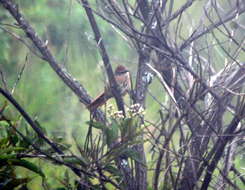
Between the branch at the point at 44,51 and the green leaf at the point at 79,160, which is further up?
the branch at the point at 44,51

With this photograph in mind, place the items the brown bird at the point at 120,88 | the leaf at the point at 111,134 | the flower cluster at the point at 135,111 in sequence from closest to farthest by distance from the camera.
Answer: the flower cluster at the point at 135,111, the leaf at the point at 111,134, the brown bird at the point at 120,88

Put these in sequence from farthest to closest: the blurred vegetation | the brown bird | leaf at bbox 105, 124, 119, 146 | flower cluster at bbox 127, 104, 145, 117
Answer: the blurred vegetation, the brown bird, leaf at bbox 105, 124, 119, 146, flower cluster at bbox 127, 104, 145, 117

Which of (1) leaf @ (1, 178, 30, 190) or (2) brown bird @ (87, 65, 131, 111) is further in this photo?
(2) brown bird @ (87, 65, 131, 111)

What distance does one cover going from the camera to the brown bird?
204 cm

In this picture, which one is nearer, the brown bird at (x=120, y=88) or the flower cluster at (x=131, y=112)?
the flower cluster at (x=131, y=112)

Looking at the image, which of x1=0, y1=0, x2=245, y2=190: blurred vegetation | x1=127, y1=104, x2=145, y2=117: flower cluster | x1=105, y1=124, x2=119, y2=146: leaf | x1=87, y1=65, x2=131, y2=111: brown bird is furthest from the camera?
x1=0, y1=0, x2=245, y2=190: blurred vegetation

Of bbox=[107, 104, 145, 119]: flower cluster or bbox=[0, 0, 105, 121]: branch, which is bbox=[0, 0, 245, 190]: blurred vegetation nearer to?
bbox=[0, 0, 105, 121]: branch

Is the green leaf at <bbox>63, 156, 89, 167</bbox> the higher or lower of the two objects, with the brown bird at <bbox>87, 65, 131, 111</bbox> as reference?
lower

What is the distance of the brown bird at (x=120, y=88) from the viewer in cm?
204

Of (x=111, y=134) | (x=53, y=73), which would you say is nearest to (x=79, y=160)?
(x=111, y=134)

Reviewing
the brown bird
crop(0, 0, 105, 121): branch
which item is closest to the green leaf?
the brown bird

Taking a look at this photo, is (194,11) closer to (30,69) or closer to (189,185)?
(30,69)

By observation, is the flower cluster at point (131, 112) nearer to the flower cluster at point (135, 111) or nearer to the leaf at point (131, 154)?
the flower cluster at point (135, 111)

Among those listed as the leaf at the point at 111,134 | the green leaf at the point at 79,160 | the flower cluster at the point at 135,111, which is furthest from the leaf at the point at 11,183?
the flower cluster at the point at 135,111
